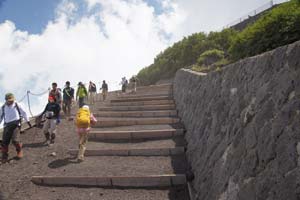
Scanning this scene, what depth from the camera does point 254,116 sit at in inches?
158

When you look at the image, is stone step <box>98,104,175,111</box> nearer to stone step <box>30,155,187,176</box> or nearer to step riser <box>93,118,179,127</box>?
step riser <box>93,118,179,127</box>

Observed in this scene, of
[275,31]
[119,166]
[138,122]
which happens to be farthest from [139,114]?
[275,31]

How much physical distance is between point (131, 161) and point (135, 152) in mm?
499

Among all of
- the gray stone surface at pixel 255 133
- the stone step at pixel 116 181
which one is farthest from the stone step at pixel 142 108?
the gray stone surface at pixel 255 133

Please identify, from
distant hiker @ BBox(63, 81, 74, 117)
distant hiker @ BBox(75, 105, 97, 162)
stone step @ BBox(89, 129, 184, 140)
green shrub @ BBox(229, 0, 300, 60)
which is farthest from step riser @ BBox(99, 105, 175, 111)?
green shrub @ BBox(229, 0, 300, 60)

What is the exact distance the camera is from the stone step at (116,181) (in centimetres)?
708

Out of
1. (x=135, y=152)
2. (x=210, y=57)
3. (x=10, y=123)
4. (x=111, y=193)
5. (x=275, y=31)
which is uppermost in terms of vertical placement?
(x=210, y=57)

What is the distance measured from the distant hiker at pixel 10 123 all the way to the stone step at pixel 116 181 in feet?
5.66

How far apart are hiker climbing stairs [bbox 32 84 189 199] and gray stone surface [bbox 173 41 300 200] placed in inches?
48.0

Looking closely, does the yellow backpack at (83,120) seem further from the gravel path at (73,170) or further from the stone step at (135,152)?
the gravel path at (73,170)

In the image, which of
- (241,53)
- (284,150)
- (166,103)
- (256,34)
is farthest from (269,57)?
(166,103)

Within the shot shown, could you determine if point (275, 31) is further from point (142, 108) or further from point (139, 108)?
point (139, 108)

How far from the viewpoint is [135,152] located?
8.95 metres

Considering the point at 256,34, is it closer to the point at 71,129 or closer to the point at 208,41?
the point at 71,129
